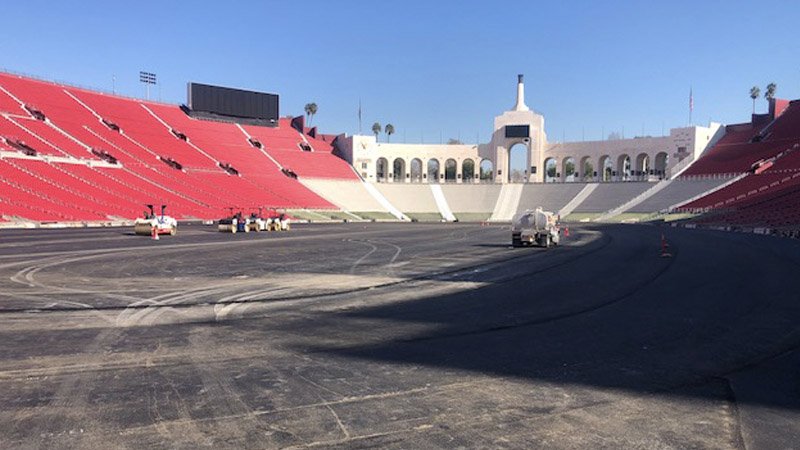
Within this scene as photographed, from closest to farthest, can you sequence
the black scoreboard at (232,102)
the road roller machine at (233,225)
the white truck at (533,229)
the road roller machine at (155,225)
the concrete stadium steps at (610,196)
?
the white truck at (533,229) → the road roller machine at (155,225) → the road roller machine at (233,225) → the concrete stadium steps at (610,196) → the black scoreboard at (232,102)

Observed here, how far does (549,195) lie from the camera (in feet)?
297

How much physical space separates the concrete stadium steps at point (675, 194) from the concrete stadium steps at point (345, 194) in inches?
1528

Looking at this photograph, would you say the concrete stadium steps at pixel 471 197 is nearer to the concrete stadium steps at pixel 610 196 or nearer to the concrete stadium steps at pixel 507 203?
the concrete stadium steps at pixel 507 203

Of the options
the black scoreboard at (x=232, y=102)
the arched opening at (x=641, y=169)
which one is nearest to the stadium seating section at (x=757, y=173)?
the arched opening at (x=641, y=169)

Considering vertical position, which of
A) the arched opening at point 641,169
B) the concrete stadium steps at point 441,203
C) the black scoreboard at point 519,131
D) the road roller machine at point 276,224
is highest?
the black scoreboard at point 519,131

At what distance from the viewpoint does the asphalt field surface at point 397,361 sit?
5.34m

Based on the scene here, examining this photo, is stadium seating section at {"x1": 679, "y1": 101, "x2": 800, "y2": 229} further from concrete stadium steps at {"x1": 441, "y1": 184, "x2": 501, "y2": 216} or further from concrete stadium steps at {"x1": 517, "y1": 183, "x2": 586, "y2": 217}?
concrete stadium steps at {"x1": 441, "y1": 184, "x2": 501, "y2": 216}

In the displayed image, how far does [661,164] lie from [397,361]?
101063mm

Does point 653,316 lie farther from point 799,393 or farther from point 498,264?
point 498,264

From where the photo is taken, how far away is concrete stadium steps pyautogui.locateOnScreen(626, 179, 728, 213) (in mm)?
73188

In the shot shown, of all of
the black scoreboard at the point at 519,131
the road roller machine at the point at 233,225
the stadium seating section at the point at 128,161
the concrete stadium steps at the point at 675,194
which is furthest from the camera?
the black scoreboard at the point at 519,131

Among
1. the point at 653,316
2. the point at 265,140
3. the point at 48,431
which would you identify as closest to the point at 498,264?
the point at 653,316

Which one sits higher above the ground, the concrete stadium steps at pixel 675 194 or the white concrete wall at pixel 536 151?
the white concrete wall at pixel 536 151

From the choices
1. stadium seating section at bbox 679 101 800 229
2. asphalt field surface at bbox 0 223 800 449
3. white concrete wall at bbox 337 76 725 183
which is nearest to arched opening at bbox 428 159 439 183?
white concrete wall at bbox 337 76 725 183
